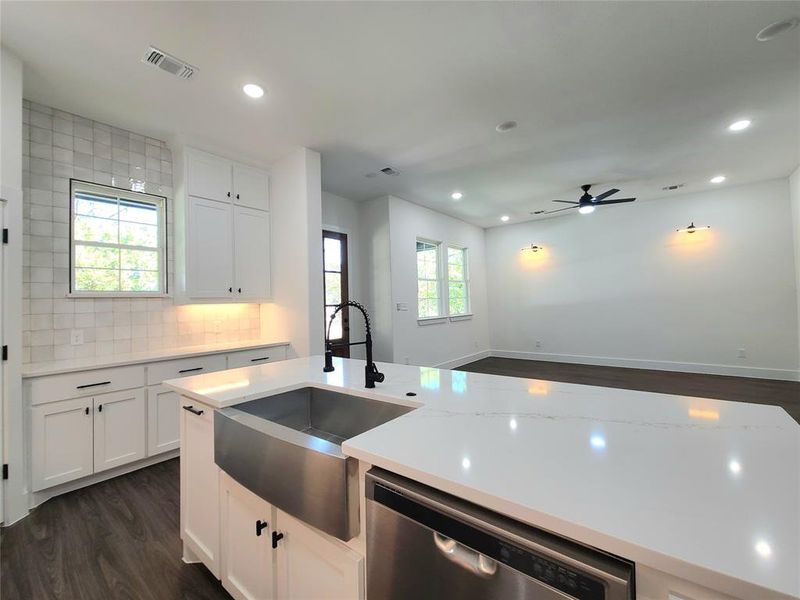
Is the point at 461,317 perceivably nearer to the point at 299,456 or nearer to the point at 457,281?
the point at 457,281

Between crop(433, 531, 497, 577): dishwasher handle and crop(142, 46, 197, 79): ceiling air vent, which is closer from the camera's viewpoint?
crop(433, 531, 497, 577): dishwasher handle

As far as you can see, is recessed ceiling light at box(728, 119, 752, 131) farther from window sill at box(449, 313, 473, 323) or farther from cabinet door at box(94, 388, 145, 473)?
cabinet door at box(94, 388, 145, 473)

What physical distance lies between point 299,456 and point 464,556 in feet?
1.81

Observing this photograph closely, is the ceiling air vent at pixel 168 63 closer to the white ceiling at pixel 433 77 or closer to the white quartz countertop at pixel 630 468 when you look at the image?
the white ceiling at pixel 433 77

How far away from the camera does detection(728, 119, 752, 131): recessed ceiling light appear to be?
10.5 feet

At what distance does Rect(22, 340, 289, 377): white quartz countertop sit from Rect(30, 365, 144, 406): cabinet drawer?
0.05 m

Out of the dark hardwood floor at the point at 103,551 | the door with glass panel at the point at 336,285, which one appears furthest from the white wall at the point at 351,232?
the dark hardwood floor at the point at 103,551

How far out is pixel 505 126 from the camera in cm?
319

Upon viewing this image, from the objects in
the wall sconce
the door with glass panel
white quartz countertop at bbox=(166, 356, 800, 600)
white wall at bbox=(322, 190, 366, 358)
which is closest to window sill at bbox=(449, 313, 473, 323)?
white wall at bbox=(322, 190, 366, 358)

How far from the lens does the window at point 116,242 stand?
2801 mm

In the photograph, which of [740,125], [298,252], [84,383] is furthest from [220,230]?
[740,125]

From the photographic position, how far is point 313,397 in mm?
1756

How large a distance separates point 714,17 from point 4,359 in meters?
4.80

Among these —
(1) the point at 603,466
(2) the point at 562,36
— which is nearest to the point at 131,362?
(1) the point at 603,466
